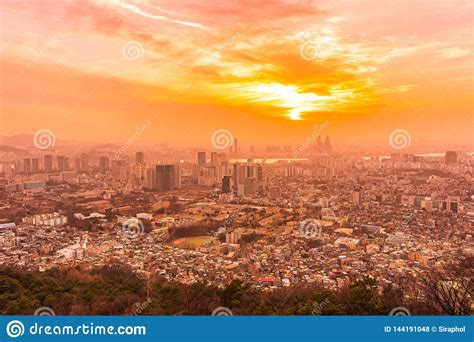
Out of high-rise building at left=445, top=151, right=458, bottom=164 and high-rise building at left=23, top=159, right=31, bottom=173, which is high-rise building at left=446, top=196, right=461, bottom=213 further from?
high-rise building at left=23, top=159, right=31, bottom=173

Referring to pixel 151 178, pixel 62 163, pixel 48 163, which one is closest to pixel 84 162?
pixel 62 163

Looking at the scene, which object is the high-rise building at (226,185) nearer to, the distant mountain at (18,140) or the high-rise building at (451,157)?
the distant mountain at (18,140)

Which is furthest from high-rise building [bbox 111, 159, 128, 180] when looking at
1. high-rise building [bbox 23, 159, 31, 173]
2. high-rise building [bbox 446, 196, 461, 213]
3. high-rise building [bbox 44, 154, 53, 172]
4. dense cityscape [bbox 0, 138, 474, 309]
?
high-rise building [bbox 446, 196, 461, 213]

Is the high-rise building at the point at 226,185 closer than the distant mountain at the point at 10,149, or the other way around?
the distant mountain at the point at 10,149

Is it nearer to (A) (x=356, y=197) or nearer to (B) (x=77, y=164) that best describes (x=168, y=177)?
(B) (x=77, y=164)

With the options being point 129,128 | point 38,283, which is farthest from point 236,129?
point 38,283

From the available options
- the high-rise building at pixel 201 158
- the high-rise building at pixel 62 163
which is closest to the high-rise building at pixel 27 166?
the high-rise building at pixel 62 163
